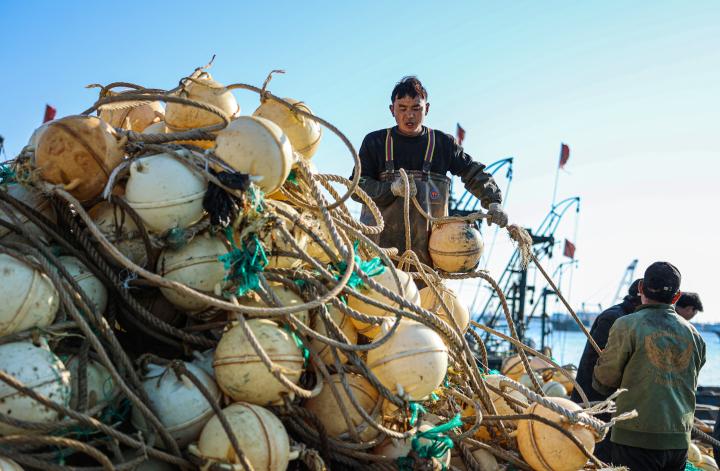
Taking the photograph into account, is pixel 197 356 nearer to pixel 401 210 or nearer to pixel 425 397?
pixel 425 397

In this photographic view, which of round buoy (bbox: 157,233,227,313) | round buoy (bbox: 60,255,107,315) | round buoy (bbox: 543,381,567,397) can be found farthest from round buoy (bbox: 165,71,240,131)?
round buoy (bbox: 543,381,567,397)

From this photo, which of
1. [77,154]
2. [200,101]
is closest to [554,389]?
[200,101]

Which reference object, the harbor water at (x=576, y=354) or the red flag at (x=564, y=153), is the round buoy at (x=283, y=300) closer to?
the harbor water at (x=576, y=354)

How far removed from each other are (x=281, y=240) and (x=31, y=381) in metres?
1.07

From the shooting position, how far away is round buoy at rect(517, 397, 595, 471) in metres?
2.92

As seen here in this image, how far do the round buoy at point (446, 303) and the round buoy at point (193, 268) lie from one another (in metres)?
1.31

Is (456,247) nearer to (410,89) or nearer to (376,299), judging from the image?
(410,89)

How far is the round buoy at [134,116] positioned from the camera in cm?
360

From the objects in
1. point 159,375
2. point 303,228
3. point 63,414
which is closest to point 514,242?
point 303,228

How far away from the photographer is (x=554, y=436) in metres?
2.93

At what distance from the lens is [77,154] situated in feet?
8.69

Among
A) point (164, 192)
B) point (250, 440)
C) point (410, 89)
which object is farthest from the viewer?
point (410, 89)

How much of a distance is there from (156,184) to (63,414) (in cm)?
87

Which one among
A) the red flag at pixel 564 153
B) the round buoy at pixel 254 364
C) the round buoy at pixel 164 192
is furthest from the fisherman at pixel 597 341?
the red flag at pixel 564 153
